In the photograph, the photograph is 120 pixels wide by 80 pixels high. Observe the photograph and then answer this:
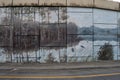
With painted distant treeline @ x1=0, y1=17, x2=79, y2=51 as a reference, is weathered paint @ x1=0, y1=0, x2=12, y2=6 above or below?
above

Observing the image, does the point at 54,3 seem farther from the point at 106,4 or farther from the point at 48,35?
the point at 106,4

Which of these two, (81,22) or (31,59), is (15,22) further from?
(81,22)

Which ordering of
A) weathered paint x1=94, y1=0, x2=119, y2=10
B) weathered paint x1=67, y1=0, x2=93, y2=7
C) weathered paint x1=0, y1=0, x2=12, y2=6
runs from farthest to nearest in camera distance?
1. weathered paint x1=94, y1=0, x2=119, y2=10
2. weathered paint x1=67, y1=0, x2=93, y2=7
3. weathered paint x1=0, y1=0, x2=12, y2=6

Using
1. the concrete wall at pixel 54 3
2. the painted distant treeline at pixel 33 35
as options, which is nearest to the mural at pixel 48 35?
the painted distant treeline at pixel 33 35

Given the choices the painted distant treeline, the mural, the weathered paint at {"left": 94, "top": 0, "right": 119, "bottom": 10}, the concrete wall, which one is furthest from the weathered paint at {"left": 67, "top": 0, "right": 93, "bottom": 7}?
the painted distant treeline

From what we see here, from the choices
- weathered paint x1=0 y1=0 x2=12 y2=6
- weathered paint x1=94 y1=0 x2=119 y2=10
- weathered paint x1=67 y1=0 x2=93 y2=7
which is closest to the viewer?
weathered paint x1=0 y1=0 x2=12 y2=6

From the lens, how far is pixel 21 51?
21.2 m

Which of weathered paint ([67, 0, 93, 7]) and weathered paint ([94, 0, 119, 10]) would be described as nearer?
weathered paint ([67, 0, 93, 7])

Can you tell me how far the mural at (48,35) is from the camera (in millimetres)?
21172

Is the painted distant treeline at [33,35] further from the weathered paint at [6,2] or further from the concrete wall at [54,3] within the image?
the concrete wall at [54,3]

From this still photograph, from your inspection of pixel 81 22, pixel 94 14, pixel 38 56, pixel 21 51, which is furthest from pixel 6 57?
pixel 94 14

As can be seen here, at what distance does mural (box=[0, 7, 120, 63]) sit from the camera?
69.5ft

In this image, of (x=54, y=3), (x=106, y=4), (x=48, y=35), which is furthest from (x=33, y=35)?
(x=106, y=4)

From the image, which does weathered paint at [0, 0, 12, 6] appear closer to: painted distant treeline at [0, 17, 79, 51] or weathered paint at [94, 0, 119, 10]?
painted distant treeline at [0, 17, 79, 51]
